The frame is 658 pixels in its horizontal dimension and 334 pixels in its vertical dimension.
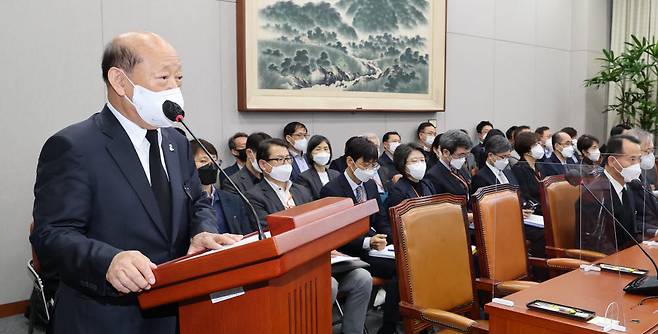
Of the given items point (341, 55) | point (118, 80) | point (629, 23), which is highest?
point (629, 23)

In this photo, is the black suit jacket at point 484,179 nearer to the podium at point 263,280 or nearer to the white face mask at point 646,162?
the white face mask at point 646,162

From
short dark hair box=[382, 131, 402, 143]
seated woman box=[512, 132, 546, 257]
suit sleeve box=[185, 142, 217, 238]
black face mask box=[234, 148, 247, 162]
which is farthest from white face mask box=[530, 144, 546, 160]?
suit sleeve box=[185, 142, 217, 238]

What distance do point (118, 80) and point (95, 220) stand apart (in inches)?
13.0

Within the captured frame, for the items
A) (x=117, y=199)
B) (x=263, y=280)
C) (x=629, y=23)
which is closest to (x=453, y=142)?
(x=117, y=199)

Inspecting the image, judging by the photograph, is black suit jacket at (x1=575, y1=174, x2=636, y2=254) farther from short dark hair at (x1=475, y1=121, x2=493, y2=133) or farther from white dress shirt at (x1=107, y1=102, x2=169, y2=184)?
short dark hair at (x1=475, y1=121, x2=493, y2=133)

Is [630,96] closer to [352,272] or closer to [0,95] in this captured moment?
[352,272]

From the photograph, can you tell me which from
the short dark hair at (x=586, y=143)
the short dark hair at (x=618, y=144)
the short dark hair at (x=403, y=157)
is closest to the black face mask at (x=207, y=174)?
the short dark hair at (x=403, y=157)

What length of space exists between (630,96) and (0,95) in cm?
848

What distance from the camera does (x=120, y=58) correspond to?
1.33m

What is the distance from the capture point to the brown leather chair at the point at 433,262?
2.24 m

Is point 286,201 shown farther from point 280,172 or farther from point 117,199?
point 117,199

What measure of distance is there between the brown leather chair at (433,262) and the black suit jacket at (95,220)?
1.10m

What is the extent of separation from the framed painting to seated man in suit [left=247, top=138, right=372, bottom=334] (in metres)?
1.77

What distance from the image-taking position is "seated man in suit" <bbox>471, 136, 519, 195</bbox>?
4.44 metres
